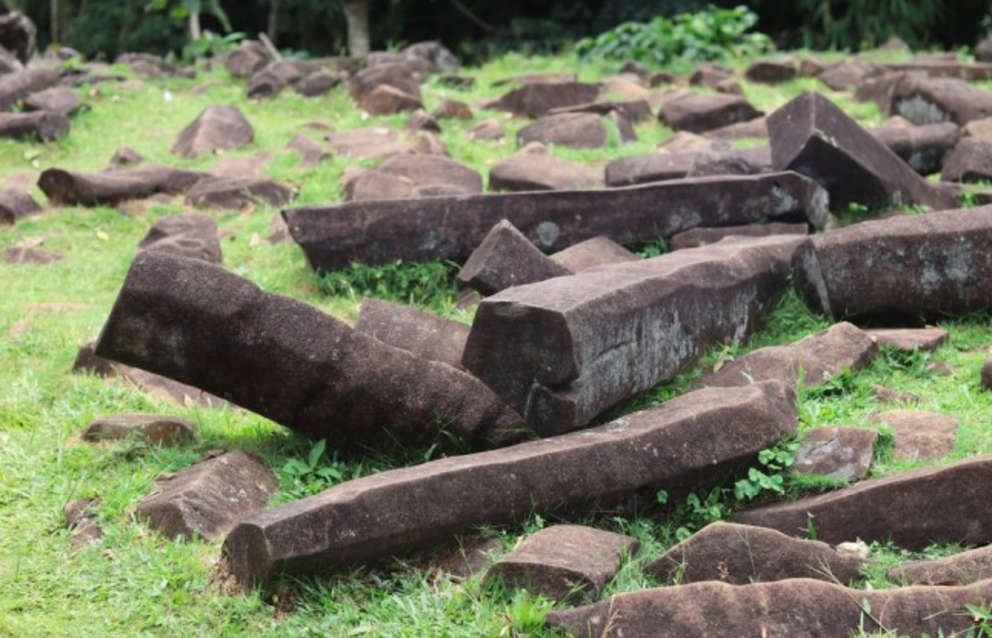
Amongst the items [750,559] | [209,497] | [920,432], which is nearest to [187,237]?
[209,497]

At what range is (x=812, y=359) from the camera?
6.17m

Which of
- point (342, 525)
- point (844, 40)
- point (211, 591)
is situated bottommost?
point (844, 40)

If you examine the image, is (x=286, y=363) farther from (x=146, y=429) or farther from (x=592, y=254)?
(x=592, y=254)

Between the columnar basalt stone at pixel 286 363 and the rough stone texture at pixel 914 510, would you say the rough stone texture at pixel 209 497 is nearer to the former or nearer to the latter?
the columnar basalt stone at pixel 286 363

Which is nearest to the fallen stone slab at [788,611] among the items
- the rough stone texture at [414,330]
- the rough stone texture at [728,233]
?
the rough stone texture at [414,330]

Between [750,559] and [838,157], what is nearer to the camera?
[750,559]

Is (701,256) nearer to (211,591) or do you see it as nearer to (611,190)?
(611,190)

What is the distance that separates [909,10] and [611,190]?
41.4 ft

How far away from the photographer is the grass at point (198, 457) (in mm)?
4684

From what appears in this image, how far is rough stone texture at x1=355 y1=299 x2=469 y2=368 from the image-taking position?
20.0 ft

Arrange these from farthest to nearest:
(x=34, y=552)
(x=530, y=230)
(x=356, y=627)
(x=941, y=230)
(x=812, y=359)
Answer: (x=530, y=230) → (x=941, y=230) → (x=812, y=359) → (x=34, y=552) → (x=356, y=627)

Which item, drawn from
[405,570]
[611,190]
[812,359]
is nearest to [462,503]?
[405,570]

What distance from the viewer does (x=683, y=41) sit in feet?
49.1

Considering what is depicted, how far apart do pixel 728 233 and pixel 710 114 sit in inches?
152
